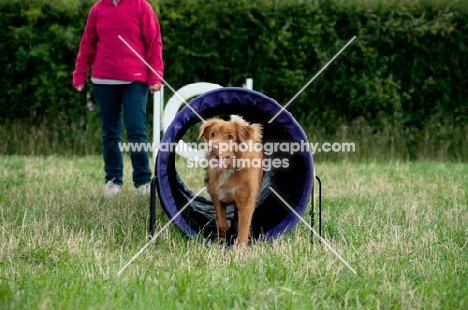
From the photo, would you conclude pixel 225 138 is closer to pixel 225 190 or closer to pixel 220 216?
pixel 225 190

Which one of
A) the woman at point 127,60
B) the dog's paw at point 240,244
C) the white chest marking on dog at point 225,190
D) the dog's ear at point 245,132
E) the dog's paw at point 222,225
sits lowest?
the dog's paw at point 240,244

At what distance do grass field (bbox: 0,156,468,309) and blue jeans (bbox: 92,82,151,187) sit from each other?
0.76 ft

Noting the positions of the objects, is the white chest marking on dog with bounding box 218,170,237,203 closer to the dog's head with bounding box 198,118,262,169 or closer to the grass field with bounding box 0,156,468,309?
the dog's head with bounding box 198,118,262,169

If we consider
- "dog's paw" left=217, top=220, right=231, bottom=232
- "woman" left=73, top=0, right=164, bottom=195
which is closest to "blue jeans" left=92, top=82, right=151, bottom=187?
"woman" left=73, top=0, right=164, bottom=195

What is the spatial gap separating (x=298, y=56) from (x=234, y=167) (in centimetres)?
533

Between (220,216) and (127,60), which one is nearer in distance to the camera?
(220,216)

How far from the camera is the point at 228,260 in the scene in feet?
11.5

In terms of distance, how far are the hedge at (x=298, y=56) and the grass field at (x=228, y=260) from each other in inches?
141

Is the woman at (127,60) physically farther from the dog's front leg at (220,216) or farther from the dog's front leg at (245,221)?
the dog's front leg at (245,221)

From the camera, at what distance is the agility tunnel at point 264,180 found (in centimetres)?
397

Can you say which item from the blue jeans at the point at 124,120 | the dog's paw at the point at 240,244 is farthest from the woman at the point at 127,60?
the dog's paw at the point at 240,244

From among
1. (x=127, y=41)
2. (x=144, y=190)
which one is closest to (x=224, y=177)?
(x=144, y=190)

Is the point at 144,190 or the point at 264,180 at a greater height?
the point at 264,180

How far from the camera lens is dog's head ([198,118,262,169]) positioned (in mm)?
3887
